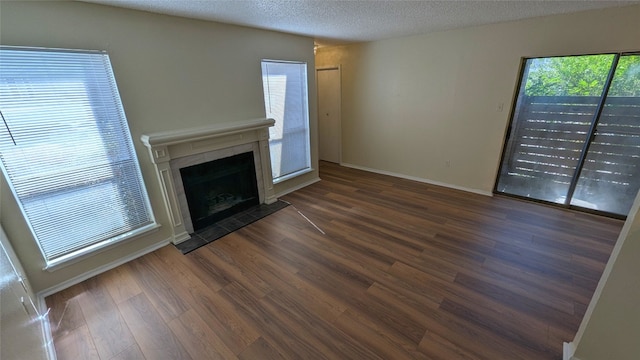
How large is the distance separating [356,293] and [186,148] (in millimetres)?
2301

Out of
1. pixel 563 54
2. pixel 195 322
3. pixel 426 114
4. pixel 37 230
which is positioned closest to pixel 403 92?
pixel 426 114

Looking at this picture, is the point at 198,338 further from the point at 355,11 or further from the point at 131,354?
the point at 355,11

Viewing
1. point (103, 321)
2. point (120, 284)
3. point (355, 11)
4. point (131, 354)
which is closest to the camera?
point (131, 354)

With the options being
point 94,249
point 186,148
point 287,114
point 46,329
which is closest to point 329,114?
point 287,114

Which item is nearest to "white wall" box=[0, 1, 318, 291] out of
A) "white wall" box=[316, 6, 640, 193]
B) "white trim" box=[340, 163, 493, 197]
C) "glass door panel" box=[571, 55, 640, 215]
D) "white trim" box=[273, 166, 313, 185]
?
"white trim" box=[273, 166, 313, 185]

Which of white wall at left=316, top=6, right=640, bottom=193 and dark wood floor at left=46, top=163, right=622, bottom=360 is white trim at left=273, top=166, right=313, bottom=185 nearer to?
dark wood floor at left=46, top=163, right=622, bottom=360

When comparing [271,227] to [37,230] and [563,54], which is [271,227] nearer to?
[37,230]

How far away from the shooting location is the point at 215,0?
2086 mm

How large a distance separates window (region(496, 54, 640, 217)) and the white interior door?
3021 mm

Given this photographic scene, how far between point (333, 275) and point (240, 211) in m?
1.76

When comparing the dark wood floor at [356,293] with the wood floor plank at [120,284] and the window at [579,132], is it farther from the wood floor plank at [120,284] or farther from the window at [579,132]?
the window at [579,132]

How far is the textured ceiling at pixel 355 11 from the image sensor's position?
7.29ft

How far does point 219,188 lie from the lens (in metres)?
3.26

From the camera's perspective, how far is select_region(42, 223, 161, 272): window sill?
2178 mm
